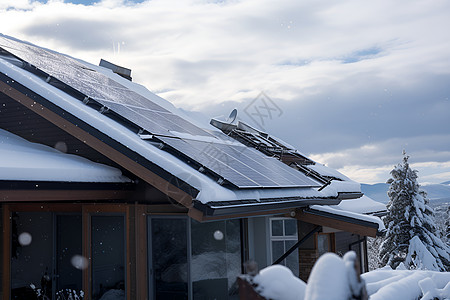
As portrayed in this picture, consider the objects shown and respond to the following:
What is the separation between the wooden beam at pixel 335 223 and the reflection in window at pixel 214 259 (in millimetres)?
1701

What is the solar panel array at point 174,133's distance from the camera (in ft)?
28.1

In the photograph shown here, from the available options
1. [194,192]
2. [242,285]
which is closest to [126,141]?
[194,192]

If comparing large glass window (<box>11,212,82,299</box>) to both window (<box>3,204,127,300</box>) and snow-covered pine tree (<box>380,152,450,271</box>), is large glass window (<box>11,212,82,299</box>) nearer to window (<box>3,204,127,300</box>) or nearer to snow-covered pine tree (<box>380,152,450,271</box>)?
window (<box>3,204,127,300</box>)

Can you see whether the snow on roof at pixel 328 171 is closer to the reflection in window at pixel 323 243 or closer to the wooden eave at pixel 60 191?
the reflection in window at pixel 323 243

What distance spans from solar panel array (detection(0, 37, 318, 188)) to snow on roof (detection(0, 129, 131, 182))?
43.6 inches

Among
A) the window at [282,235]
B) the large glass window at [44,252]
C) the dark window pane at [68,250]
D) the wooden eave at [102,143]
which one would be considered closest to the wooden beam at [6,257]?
the large glass window at [44,252]

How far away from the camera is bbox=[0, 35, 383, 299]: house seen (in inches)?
307

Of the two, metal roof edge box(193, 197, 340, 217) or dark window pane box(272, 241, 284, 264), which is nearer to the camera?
metal roof edge box(193, 197, 340, 217)

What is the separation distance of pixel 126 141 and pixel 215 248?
297 cm

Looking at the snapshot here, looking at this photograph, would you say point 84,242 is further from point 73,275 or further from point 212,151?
point 212,151

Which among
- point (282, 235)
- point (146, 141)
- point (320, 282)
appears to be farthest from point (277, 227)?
point (320, 282)

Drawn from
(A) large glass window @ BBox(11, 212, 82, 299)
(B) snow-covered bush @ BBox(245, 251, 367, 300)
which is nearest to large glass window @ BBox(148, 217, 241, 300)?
(A) large glass window @ BBox(11, 212, 82, 299)

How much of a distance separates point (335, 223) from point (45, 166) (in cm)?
622

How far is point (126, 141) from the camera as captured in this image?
26.0ft
